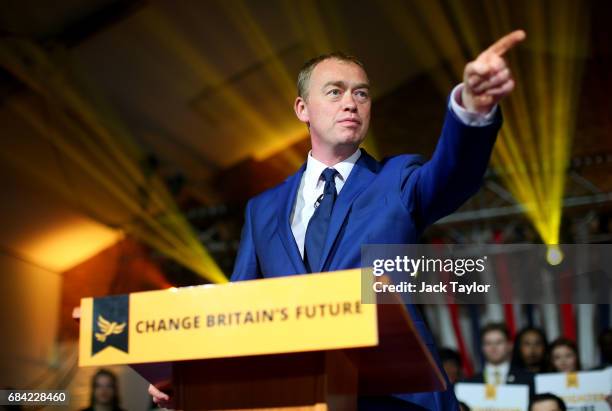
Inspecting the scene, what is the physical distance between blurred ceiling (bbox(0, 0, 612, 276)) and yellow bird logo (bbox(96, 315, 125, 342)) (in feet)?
18.0

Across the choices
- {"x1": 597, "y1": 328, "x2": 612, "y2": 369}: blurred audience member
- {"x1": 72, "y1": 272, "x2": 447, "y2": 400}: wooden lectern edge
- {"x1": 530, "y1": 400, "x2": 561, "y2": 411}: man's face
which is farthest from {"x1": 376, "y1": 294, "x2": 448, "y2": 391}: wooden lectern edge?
{"x1": 597, "y1": 328, "x2": 612, "y2": 369}: blurred audience member

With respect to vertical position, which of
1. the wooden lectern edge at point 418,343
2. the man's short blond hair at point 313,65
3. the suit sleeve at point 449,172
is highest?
the man's short blond hair at point 313,65

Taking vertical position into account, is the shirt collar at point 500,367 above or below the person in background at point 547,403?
above

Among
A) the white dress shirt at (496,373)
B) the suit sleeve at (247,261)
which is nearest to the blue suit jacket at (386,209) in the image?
the suit sleeve at (247,261)

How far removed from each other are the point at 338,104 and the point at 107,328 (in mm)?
940

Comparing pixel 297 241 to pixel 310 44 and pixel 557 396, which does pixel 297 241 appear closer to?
pixel 557 396

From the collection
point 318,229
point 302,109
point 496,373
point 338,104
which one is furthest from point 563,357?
point 318,229

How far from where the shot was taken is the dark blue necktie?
1853mm

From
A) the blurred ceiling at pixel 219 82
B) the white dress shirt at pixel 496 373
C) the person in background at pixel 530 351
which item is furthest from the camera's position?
the blurred ceiling at pixel 219 82

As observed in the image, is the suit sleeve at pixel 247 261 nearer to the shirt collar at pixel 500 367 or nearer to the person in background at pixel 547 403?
the person in background at pixel 547 403

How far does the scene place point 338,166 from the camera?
2.07 m

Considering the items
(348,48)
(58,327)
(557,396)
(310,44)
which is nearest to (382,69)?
(348,48)

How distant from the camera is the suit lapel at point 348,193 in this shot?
1823 mm

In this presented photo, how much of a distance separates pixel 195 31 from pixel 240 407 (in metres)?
6.25
